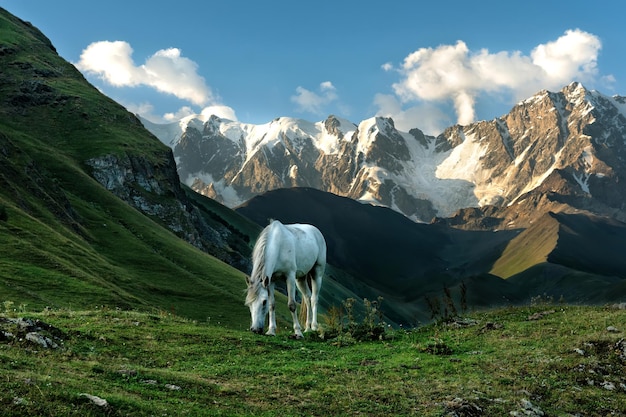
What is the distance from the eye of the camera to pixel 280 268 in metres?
25.0

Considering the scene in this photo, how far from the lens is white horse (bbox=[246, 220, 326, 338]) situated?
23.8m

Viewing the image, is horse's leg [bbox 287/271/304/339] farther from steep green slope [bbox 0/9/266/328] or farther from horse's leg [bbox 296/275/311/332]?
steep green slope [bbox 0/9/266/328]

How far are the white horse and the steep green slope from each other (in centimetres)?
1512

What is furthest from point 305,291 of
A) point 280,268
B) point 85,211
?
point 85,211

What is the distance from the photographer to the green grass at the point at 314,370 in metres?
12.7

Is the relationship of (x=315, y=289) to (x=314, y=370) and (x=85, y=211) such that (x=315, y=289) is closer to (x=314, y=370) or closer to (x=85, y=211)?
(x=314, y=370)

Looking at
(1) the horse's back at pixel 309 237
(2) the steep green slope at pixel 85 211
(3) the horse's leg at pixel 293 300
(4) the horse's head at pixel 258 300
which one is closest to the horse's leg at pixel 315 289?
(1) the horse's back at pixel 309 237

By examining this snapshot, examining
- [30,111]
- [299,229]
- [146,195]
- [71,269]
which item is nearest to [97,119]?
[30,111]

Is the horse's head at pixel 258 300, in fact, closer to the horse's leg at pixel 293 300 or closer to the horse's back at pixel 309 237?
the horse's leg at pixel 293 300

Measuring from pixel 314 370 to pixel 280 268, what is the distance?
7918mm

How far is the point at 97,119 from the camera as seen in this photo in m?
133

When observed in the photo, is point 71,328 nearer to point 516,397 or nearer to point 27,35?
point 516,397

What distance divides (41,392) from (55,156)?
9527cm

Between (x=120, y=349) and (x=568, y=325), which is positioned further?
(x=568, y=325)
